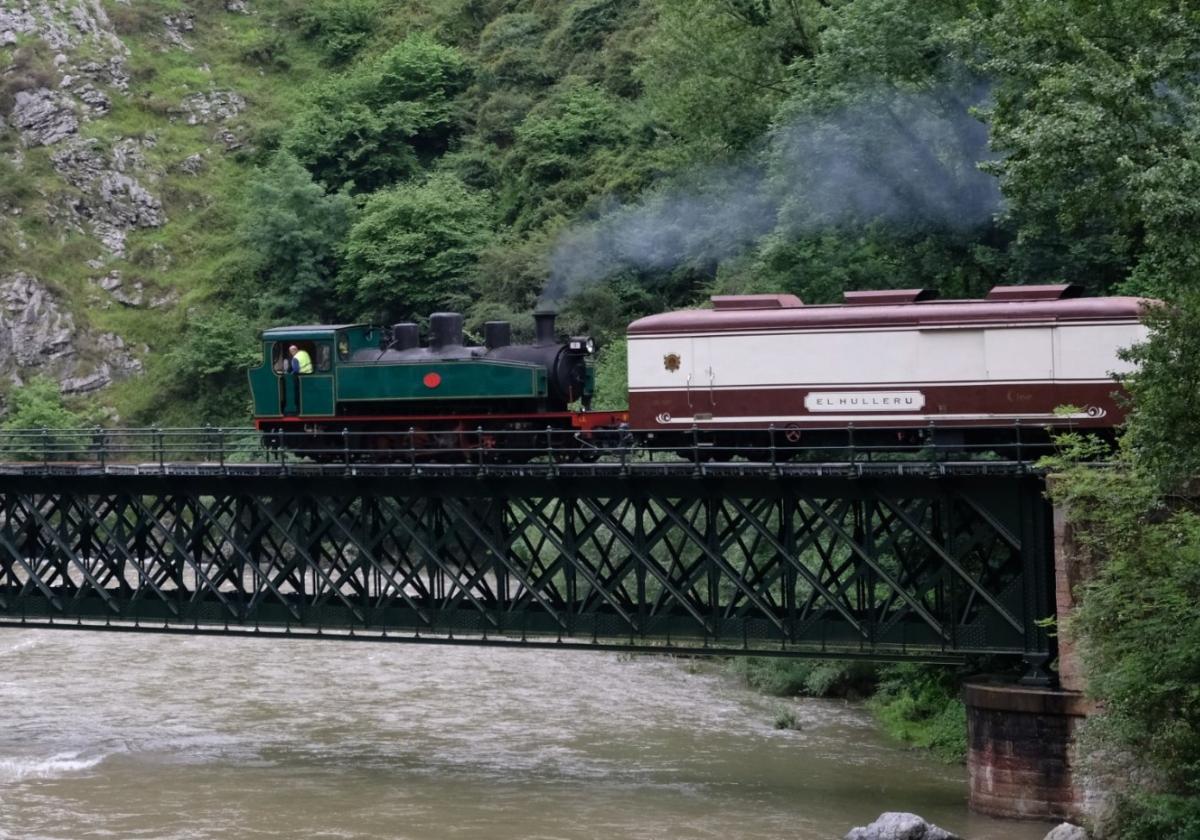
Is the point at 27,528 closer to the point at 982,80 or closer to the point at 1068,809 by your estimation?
the point at 1068,809

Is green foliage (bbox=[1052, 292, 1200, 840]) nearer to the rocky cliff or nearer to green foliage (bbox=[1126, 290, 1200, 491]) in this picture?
green foliage (bbox=[1126, 290, 1200, 491])

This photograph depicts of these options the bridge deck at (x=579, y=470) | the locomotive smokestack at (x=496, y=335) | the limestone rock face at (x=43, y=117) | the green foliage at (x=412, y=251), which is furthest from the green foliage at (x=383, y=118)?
the bridge deck at (x=579, y=470)

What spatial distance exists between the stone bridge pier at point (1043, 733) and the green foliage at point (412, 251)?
1684 inches

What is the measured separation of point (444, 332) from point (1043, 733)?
1575 centimetres

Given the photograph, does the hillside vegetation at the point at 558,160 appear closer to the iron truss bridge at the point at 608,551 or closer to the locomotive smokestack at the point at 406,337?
the iron truss bridge at the point at 608,551

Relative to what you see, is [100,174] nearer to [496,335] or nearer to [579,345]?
[496,335]

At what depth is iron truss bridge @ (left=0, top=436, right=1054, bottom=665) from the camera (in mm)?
26594

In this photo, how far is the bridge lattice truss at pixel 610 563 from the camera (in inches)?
1050

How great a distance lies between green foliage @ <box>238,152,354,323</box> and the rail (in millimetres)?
31824

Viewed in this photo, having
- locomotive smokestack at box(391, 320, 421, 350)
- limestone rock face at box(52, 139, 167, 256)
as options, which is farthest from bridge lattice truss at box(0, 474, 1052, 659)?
limestone rock face at box(52, 139, 167, 256)

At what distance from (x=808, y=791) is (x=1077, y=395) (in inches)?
322

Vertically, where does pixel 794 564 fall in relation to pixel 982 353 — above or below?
below

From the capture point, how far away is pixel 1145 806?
72.0 ft

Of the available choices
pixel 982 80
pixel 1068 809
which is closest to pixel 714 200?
pixel 982 80
